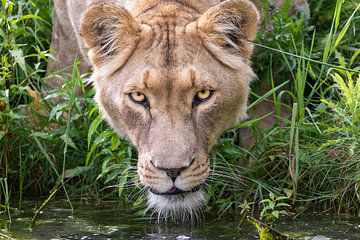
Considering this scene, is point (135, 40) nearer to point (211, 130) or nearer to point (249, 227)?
point (211, 130)

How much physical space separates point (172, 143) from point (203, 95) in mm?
377

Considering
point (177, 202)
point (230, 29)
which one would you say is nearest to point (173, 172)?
point (177, 202)

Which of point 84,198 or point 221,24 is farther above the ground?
point 221,24

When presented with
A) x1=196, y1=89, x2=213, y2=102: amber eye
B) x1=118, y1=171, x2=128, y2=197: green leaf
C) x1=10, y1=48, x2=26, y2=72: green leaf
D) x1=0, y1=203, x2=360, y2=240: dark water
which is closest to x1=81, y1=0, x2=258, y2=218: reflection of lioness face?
x1=196, y1=89, x2=213, y2=102: amber eye

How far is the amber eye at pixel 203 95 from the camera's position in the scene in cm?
494

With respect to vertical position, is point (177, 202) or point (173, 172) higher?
point (173, 172)

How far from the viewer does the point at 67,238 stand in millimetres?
5109

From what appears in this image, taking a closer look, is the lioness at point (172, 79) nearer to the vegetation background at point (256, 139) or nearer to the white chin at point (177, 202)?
the white chin at point (177, 202)

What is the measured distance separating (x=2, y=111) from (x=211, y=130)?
148cm

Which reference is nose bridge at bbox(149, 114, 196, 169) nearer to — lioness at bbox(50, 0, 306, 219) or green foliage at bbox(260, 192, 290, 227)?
lioness at bbox(50, 0, 306, 219)

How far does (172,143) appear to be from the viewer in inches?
185

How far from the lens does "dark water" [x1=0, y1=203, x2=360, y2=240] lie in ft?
16.7

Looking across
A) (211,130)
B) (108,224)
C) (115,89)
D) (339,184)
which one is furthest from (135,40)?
(339,184)

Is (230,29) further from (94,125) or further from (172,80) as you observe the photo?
(94,125)
